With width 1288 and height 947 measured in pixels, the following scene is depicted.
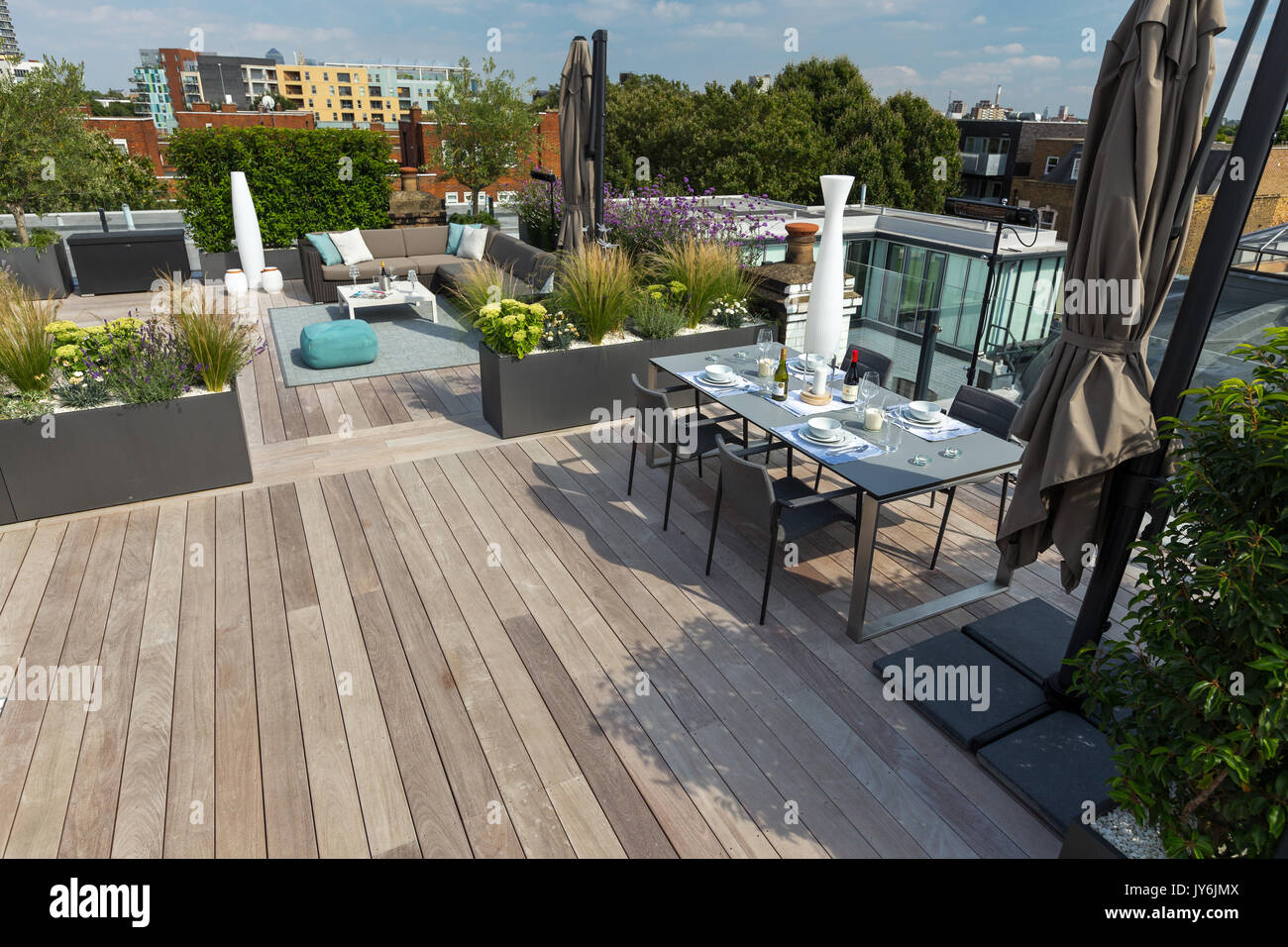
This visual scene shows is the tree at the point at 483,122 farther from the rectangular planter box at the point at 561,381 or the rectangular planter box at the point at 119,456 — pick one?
the rectangular planter box at the point at 119,456

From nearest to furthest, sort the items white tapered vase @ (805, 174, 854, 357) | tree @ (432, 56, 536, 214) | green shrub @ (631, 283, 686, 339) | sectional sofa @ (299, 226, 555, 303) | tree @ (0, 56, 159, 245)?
1. white tapered vase @ (805, 174, 854, 357)
2. green shrub @ (631, 283, 686, 339)
3. sectional sofa @ (299, 226, 555, 303)
4. tree @ (0, 56, 159, 245)
5. tree @ (432, 56, 536, 214)

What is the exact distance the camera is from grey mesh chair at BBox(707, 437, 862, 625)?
11.0 feet

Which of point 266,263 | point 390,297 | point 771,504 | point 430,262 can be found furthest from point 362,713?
point 266,263

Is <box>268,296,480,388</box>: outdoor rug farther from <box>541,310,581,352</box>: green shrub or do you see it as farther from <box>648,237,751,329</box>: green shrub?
<box>648,237,751,329</box>: green shrub

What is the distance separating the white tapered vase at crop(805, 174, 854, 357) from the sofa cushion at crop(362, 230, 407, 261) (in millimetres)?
7011

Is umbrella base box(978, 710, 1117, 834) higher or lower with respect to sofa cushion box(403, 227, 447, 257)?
lower

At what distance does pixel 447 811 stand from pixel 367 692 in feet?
2.52

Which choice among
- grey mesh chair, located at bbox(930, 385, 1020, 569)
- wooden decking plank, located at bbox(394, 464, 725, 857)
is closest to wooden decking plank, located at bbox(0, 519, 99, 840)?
wooden decking plank, located at bbox(394, 464, 725, 857)

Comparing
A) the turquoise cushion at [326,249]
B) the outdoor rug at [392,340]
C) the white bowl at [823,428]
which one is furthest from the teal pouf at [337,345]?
the white bowl at [823,428]

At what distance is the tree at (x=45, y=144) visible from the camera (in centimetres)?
919

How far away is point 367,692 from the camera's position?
316cm

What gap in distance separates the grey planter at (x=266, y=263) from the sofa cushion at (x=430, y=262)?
1.75 metres

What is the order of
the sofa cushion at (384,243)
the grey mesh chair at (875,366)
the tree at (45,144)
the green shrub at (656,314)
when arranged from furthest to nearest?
the sofa cushion at (384,243), the tree at (45,144), the green shrub at (656,314), the grey mesh chair at (875,366)
